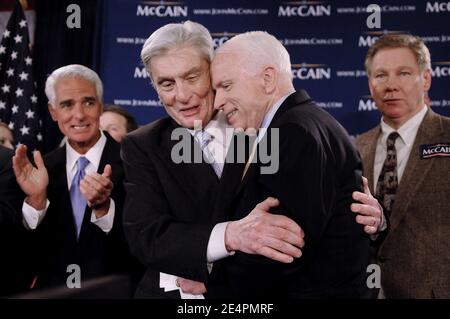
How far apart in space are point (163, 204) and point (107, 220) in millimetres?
503

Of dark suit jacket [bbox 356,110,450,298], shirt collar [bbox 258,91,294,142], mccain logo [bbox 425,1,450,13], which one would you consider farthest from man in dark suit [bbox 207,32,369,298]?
mccain logo [bbox 425,1,450,13]

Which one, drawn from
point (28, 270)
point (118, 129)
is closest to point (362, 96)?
point (118, 129)

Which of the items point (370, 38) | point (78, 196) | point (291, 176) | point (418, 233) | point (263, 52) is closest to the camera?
point (291, 176)

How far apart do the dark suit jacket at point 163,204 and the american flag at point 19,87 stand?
0.74m

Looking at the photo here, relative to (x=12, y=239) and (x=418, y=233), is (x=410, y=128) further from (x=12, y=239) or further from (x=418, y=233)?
(x=12, y=239)

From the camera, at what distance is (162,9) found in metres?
2.43

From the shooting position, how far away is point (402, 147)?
2242mm

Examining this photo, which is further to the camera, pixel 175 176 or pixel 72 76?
pixel 72 76

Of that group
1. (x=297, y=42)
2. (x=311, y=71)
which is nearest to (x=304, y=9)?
(x=297, y=42)

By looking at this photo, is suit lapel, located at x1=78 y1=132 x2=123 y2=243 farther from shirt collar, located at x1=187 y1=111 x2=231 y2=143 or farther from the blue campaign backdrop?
shirt collar, located at x1=187 y1=111 x2=231 y2=143

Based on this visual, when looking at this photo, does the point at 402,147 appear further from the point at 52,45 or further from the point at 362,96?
the point at 52,45

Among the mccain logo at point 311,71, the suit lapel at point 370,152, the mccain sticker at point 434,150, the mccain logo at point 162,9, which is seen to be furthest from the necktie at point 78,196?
the mccain sticker at point 434,150

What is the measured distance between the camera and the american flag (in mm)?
2459

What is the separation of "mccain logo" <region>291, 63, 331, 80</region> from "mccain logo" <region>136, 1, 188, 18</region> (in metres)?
0.51
